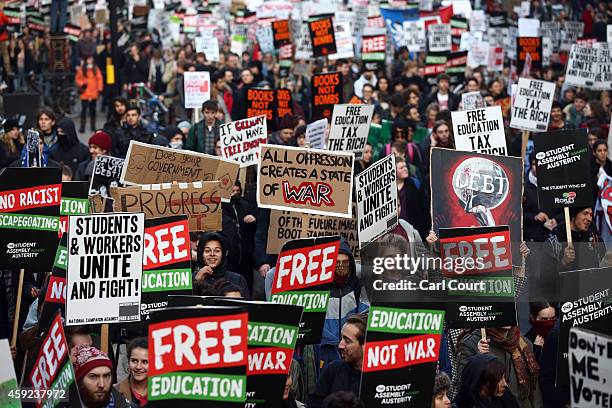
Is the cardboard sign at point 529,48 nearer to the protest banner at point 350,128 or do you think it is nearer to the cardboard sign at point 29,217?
the protest banner at point 350,128

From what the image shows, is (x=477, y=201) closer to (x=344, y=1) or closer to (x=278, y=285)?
(x=278, y=285)

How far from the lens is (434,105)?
60.1 feet

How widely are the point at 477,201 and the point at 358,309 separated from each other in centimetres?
165

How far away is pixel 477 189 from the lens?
1107 centimetres

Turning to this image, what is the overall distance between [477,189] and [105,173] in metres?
3.73

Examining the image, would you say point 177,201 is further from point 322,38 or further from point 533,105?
point 322,38

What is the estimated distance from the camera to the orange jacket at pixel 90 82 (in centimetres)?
2780

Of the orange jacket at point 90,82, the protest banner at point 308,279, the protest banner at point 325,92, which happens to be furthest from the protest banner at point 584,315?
the orange jacket at point 90,82

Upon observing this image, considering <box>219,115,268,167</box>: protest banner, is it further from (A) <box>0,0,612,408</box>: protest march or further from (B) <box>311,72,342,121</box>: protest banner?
(B) <box>311,72,342,121</box>: protest banner

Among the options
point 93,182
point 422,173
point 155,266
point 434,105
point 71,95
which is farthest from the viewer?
point 71,95

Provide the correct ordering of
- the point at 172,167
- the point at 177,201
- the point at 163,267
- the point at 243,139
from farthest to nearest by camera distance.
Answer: the point at 243,139, the point at 172,167, the point at 177,201, the point at 163,267

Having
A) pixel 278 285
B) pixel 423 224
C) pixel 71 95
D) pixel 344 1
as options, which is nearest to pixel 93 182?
pixel 423 224

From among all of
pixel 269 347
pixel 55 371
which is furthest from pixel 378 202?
pixel 55 371

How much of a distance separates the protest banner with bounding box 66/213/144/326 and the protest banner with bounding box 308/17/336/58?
50.7 feet
